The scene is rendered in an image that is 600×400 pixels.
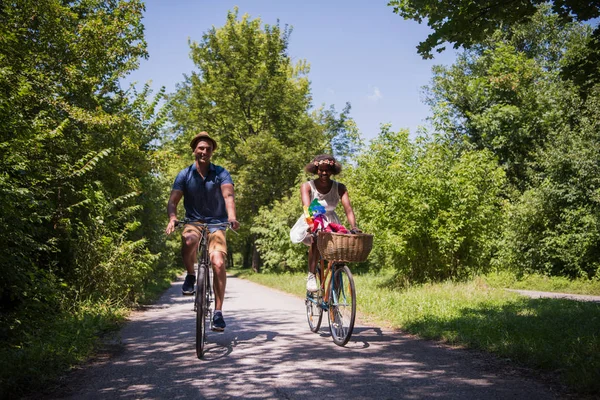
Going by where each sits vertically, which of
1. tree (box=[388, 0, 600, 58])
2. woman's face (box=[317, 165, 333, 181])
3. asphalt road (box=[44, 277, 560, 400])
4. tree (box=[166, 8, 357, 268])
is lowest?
asphalt road (box=[44, 277, 560, 400])

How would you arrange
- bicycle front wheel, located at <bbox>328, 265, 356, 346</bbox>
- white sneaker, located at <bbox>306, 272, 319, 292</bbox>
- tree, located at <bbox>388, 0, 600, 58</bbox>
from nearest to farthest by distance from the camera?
bicycle front wheel, located at <bbox>328, 265, 356, 346</bbox>, tree, located at <bbox>388, 0, 600, 58</bbox>, white sneaker, located at <bbox>306, 272, 319, 292</bbox>

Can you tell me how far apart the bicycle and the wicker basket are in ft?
3.95

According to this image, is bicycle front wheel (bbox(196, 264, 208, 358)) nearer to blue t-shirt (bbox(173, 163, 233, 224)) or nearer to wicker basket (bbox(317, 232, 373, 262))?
blue t-shirt (bbox(173, 163, 233, 224))

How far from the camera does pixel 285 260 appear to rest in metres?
29.0

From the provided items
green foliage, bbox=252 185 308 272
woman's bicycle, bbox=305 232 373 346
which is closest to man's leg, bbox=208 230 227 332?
woman's bicycle, bbox=305 232 373 346

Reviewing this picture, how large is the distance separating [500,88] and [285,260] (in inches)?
685

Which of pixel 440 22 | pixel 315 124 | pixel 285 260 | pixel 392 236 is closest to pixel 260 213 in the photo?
pixel 285 260

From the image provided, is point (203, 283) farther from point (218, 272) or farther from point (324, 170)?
point (324, 170)

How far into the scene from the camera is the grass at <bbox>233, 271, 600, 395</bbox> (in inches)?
166

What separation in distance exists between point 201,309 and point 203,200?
137cm

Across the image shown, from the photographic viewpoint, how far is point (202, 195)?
584 cm

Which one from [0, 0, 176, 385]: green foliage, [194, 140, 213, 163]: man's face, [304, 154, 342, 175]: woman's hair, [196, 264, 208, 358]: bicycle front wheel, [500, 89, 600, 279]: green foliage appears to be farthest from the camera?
[500, 89, 600, 279]: green foliage

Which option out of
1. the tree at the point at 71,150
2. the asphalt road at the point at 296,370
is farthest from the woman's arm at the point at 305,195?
the tree at the point at 71,150

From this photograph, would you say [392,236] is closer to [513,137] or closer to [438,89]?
[513,137]
